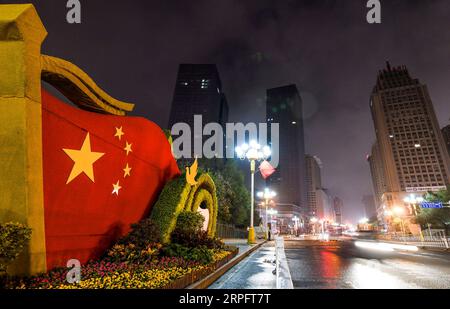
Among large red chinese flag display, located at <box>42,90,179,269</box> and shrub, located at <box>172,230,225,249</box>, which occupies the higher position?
large red chinese flag display, located at <box>42,90,179,269</box>

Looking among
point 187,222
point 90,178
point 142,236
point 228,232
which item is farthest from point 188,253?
point 228,232

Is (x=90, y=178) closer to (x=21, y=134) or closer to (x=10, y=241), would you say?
(x=21, y=134)

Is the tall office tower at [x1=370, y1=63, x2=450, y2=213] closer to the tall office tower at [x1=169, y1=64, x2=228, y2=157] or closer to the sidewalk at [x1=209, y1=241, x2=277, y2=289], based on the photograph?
the tall office tower at [x1=169, y1=64, x2=228, y2=157]

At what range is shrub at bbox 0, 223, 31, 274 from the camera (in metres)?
4.24

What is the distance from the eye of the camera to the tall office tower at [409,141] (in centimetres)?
10338

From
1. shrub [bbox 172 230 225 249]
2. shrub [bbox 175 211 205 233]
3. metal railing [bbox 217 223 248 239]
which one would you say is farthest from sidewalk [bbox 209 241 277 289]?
metal railing [bbox 217 223 248 239]

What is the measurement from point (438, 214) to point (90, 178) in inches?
2023

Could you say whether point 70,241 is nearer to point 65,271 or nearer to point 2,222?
point 65,271

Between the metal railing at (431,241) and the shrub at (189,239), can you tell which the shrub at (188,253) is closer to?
the shrub at (189,239)

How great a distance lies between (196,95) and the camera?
167 m

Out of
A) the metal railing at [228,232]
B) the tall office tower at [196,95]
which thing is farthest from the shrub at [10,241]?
the tall office tower at [196,95]

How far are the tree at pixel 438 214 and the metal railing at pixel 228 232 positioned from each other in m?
29.7

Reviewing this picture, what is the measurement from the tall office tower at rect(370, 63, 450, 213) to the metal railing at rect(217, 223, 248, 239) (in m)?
83.7
